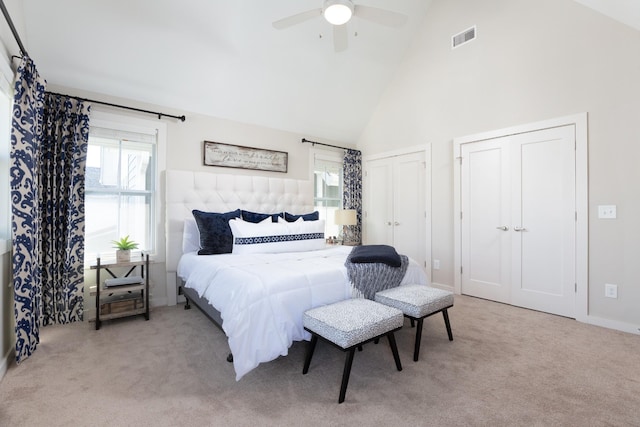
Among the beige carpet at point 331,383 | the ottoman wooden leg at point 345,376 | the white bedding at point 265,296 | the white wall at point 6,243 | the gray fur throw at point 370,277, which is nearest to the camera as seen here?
the beige carpet at point 331,383

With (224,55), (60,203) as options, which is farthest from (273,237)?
(224,55)

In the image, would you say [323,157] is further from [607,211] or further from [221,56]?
[607,211]

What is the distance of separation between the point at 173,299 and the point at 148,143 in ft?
6.19

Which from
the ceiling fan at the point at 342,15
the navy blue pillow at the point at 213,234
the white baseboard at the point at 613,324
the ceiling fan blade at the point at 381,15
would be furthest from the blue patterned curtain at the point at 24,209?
the white baseboard at the point at 613,324

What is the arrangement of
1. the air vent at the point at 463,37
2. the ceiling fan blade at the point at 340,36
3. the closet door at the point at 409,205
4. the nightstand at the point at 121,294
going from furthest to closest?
the closet door at the point at 409,205 → the air vent at the point at 463,37 → the nightstand at the point at 121,294 → the ceiling fan blade at the point at 340,36

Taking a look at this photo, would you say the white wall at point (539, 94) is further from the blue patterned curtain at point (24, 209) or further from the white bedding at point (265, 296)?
the blue patterned curtain at point (24, 209)

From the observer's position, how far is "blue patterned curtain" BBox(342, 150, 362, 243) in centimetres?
529

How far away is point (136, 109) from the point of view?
3.47 meters

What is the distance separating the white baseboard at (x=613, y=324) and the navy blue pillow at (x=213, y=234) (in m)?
3.75

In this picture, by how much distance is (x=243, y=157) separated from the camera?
14.1ft

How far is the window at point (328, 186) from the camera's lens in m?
5.22

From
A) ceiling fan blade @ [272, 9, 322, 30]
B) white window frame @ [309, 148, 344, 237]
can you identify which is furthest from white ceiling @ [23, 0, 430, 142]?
ceiling fan blade @ [272, 9, 322, 30]

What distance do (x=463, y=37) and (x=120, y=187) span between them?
4.67 metres

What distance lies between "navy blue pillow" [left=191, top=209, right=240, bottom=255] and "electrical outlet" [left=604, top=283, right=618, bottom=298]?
380cm
